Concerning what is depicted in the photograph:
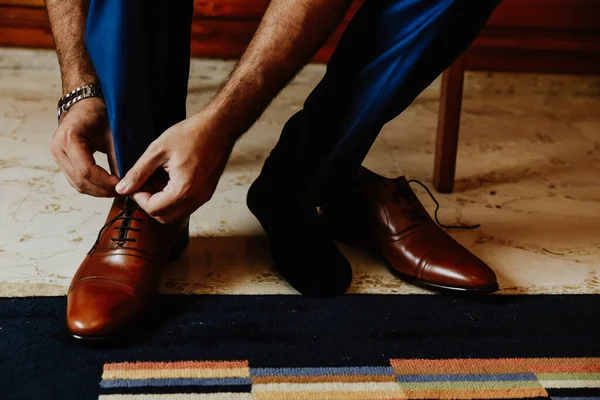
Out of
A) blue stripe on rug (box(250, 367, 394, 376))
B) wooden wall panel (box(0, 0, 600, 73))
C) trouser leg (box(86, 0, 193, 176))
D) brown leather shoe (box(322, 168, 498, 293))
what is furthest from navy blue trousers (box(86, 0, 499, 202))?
wooden wall panel (box(0, 0, 600, 73))

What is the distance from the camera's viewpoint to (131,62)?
2.66 feet

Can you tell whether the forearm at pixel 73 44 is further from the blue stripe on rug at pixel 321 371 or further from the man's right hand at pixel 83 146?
the blue stripe on rug at pixel 321 371

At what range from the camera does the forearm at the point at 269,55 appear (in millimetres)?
794

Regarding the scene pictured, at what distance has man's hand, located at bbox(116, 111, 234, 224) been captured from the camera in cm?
77

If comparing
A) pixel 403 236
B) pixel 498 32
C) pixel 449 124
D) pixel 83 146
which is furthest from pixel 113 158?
pixel 498 32

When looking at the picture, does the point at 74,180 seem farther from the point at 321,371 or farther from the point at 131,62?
the point at 321,371

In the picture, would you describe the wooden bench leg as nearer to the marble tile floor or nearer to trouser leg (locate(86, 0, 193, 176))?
the marble tile floor

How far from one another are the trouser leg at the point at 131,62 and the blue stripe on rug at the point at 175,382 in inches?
10.1

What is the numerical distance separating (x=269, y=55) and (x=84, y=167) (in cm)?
26

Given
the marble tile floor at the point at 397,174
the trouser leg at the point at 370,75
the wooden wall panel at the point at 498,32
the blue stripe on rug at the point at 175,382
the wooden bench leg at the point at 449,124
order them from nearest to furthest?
the blue stripe on rug at the point at 175,382, the trouser leg at the point at 370,75, the marble tile floor at the point at 397,174, the wooden bench leg at the point at 449,124, the wooden wall panel at the point at 498,32

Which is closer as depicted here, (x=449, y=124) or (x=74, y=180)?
(x=74, y=180)

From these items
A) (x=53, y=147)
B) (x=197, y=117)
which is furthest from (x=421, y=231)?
(x=53, y=147)

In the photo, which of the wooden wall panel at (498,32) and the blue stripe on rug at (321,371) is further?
the wooden wall panel at (498,32)

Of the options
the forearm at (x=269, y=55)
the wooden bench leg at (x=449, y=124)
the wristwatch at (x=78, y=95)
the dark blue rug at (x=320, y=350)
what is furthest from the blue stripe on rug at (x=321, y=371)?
the wooden bench leg at (x=449, y=124)
